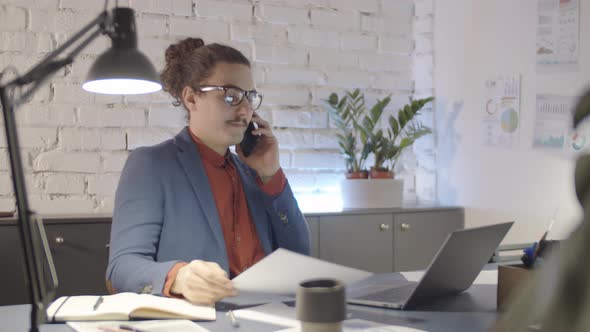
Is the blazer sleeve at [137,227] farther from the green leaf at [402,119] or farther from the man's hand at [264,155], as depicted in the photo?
the green leaf at [402,119]

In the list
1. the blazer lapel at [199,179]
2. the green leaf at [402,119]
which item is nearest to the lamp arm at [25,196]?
the blazer lapel at [199,179]

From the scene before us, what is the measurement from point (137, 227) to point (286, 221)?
506mm

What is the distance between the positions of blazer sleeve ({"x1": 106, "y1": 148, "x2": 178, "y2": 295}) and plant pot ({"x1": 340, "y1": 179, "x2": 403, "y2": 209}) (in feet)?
4.27

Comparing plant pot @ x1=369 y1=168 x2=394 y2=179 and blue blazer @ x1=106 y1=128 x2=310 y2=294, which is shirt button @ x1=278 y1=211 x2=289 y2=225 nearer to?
blue blazer @ x1=106 y1=128 x2=310 y2=294

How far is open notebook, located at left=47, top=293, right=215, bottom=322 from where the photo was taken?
1.19 metres


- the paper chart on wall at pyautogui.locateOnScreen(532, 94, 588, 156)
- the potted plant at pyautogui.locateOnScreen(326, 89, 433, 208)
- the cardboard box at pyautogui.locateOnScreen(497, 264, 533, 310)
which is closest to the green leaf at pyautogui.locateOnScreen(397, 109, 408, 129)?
the potted plant at pyautogui.locateOnScreen(326, 89, 433, 208)

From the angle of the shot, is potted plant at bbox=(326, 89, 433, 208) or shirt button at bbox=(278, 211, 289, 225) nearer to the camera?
shirt button at bbox=(278, 211, 289, 225)

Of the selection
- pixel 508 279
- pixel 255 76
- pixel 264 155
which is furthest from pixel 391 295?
pixel 255 76

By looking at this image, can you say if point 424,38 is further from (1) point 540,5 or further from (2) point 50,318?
(2) point 50,318

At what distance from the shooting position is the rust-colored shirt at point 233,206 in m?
1.89

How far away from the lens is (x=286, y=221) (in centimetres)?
199

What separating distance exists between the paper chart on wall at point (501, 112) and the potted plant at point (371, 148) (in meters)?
0.27

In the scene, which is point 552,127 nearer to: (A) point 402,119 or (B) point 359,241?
(A) point 402,119

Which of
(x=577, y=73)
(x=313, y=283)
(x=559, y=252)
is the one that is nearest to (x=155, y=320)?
(x=313, y=283)
